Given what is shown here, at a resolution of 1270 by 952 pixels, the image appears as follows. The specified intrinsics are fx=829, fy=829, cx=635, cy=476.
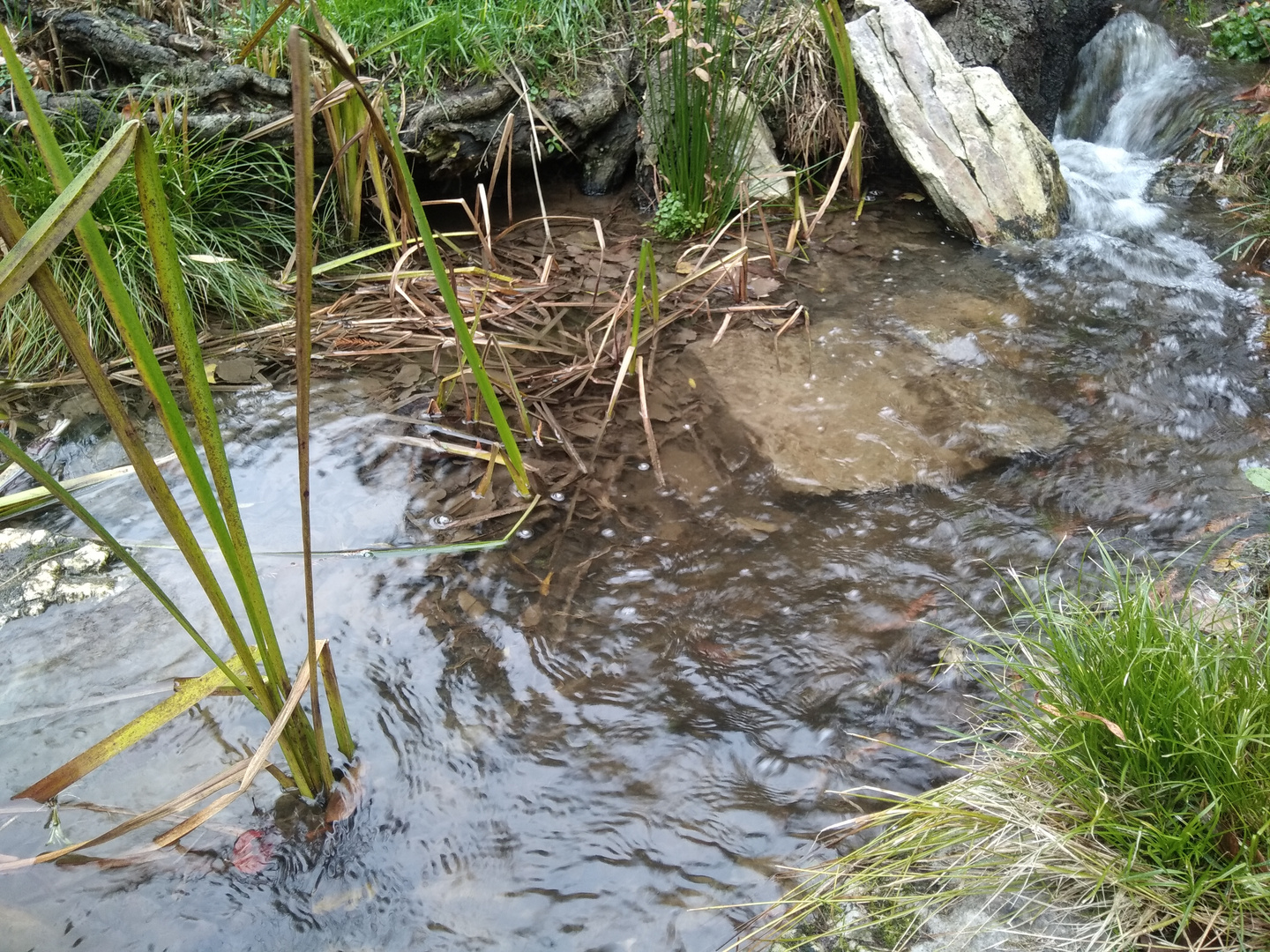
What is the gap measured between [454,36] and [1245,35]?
15.6 ft

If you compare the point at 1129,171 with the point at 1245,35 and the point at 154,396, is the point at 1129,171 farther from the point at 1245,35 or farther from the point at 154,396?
the point at 154,396

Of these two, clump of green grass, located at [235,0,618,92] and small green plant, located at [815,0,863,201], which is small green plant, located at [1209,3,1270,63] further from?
clump of green grass, located at [235,0,618,92]

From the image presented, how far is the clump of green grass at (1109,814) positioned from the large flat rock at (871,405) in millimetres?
1178

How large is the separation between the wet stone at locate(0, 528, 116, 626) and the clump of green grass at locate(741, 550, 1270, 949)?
2032 millimetres

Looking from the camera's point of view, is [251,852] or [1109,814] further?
[251,852]

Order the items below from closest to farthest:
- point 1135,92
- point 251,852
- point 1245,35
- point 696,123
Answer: point 251,852 → point 696,123 → point 1245,35 → point 1135,92

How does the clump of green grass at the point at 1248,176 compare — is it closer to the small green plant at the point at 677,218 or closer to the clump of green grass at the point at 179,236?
the small green plant at the point at 677,218

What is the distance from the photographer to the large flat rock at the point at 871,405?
278 cm

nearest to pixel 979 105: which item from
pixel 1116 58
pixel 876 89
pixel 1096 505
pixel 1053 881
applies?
pixel 876 89

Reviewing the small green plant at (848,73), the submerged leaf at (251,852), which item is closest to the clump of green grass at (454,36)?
the small green plant at (848,73)

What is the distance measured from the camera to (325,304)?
374 centimetres

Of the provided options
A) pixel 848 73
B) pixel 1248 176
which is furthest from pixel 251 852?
pixel 1248 176

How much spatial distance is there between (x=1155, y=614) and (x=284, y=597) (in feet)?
6.81

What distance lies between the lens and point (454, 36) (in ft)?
14.2
